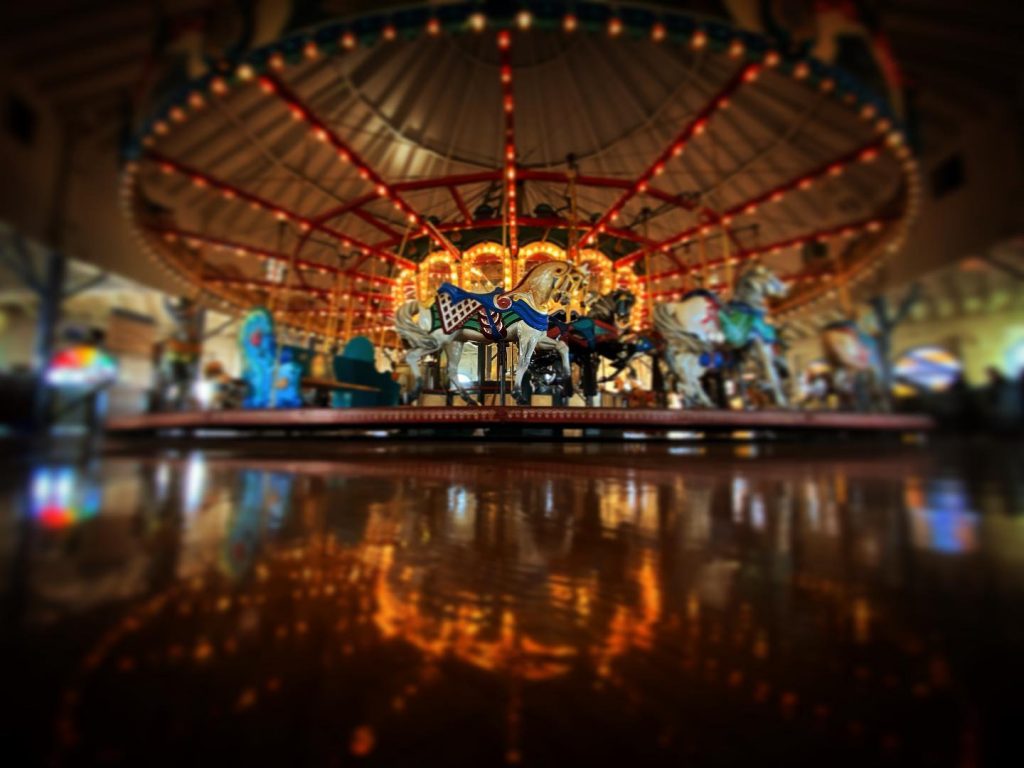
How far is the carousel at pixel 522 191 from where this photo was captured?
11.8ft

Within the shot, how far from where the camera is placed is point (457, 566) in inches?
24.8

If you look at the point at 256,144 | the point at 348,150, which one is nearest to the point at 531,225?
the point at 348,150

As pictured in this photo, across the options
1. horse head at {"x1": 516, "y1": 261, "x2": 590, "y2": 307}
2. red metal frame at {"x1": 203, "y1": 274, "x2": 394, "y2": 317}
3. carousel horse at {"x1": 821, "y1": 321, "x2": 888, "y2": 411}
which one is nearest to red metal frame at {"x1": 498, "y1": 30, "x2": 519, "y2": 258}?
horse head at {"x1": 516, "y1": 261, "x2": 590, "y2": 307}

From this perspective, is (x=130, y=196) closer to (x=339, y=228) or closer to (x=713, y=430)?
(x=339, y=228)

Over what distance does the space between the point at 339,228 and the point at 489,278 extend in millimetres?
2338

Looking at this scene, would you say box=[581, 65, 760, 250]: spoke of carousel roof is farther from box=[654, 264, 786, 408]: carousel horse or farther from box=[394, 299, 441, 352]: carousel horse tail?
box=[394, 299, 441, 352]: carousel horse tail

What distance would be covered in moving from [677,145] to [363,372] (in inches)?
175

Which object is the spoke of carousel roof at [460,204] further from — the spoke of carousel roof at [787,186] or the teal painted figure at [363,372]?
the spoke of carousel roof at [787,186]

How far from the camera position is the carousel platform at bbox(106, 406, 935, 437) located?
3436mm

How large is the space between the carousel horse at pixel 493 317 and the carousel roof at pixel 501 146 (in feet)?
1.22

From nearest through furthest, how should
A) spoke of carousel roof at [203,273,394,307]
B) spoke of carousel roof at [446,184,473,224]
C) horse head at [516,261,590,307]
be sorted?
horse head at [516,261,590,307] → spoke of carousel roof at [446,184,473,224] → spoke of carousel roof at [203,273,394,307]

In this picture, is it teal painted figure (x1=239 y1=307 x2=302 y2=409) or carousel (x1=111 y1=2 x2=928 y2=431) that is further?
teal painted figure (x1=239 y1=307 x2=302 y2=409)

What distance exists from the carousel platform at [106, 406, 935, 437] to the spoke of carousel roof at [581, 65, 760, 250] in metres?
2.35

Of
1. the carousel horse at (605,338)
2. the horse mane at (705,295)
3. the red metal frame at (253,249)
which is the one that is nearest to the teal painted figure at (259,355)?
the red metal frame at (253,249)
